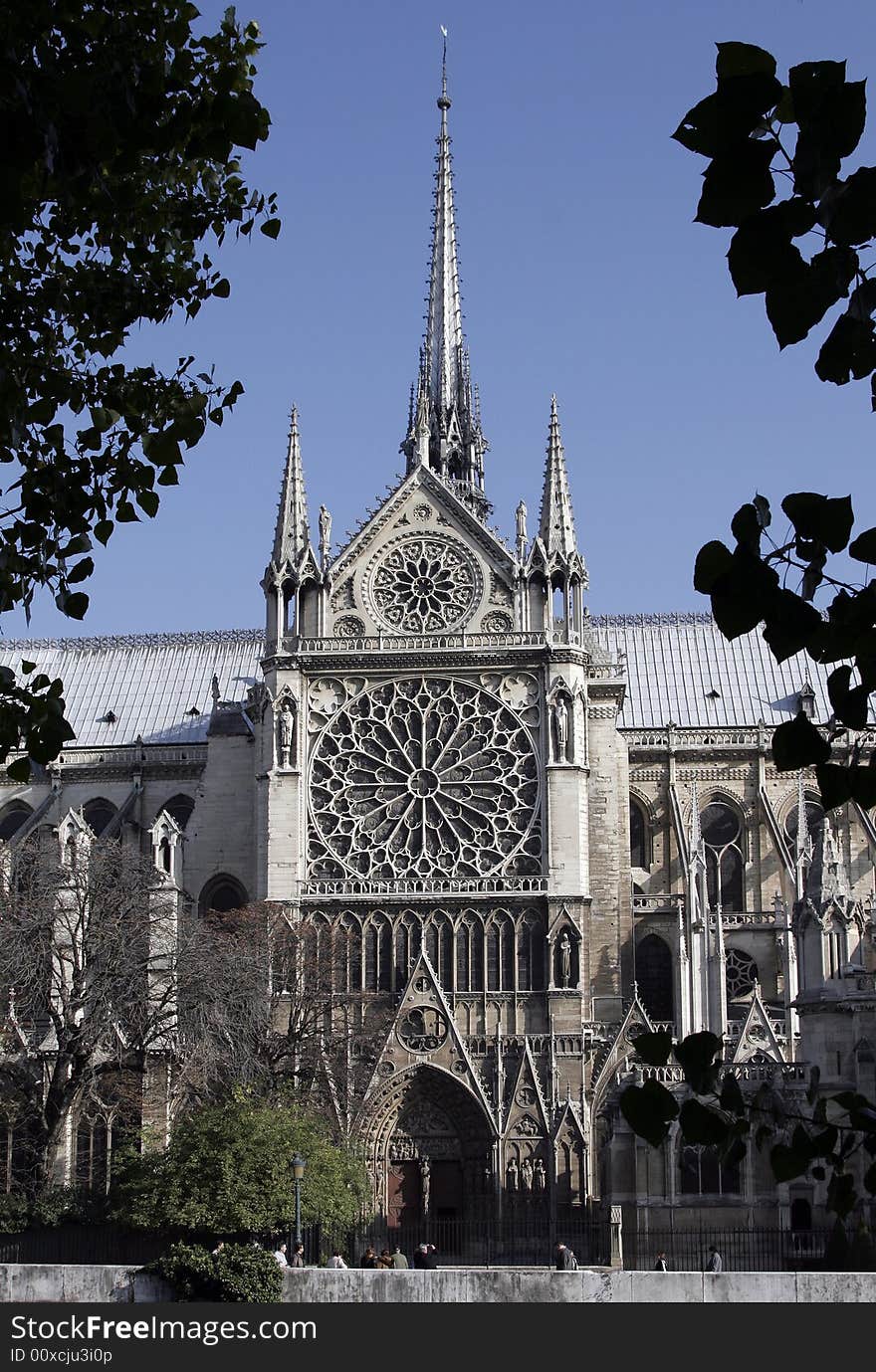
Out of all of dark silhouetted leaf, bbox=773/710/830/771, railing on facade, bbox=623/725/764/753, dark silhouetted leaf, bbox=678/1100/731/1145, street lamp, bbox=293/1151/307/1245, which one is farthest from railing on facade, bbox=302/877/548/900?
dark silhouetted leaf, bbox=773/710/830/771

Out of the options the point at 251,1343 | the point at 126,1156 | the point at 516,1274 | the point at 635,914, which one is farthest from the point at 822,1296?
the point at 635,914

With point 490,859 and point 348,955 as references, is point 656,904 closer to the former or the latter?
point 490,859

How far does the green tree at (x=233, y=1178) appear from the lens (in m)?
40.0

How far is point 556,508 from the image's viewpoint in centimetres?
5991

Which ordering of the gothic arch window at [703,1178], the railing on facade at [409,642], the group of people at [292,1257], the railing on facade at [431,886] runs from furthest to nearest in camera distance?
1. the railing on facade at [409,642]
2. the railing on facade at [431,886]
3. the gothic arch window at [703,1178]
4. the group of people at [292,1257]

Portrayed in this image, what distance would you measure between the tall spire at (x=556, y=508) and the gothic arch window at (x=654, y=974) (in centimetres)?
1167

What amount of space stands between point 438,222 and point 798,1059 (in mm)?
36796

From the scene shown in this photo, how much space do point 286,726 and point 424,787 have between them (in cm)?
426

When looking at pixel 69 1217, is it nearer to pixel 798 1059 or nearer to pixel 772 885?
pixel 798 1059

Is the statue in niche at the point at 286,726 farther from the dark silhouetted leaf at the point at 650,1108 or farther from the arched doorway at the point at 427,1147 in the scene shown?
the dark silhouetted leaf at the point at 650,1108

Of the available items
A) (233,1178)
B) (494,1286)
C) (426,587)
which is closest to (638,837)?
(426,587)

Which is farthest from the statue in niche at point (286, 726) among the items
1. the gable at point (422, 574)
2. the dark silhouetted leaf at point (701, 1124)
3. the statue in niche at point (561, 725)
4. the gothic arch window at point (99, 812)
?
the dark silhouetted leaf at point (701, 1124)

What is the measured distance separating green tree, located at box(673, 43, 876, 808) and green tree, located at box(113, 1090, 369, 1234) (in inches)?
1311

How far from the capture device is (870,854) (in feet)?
214
